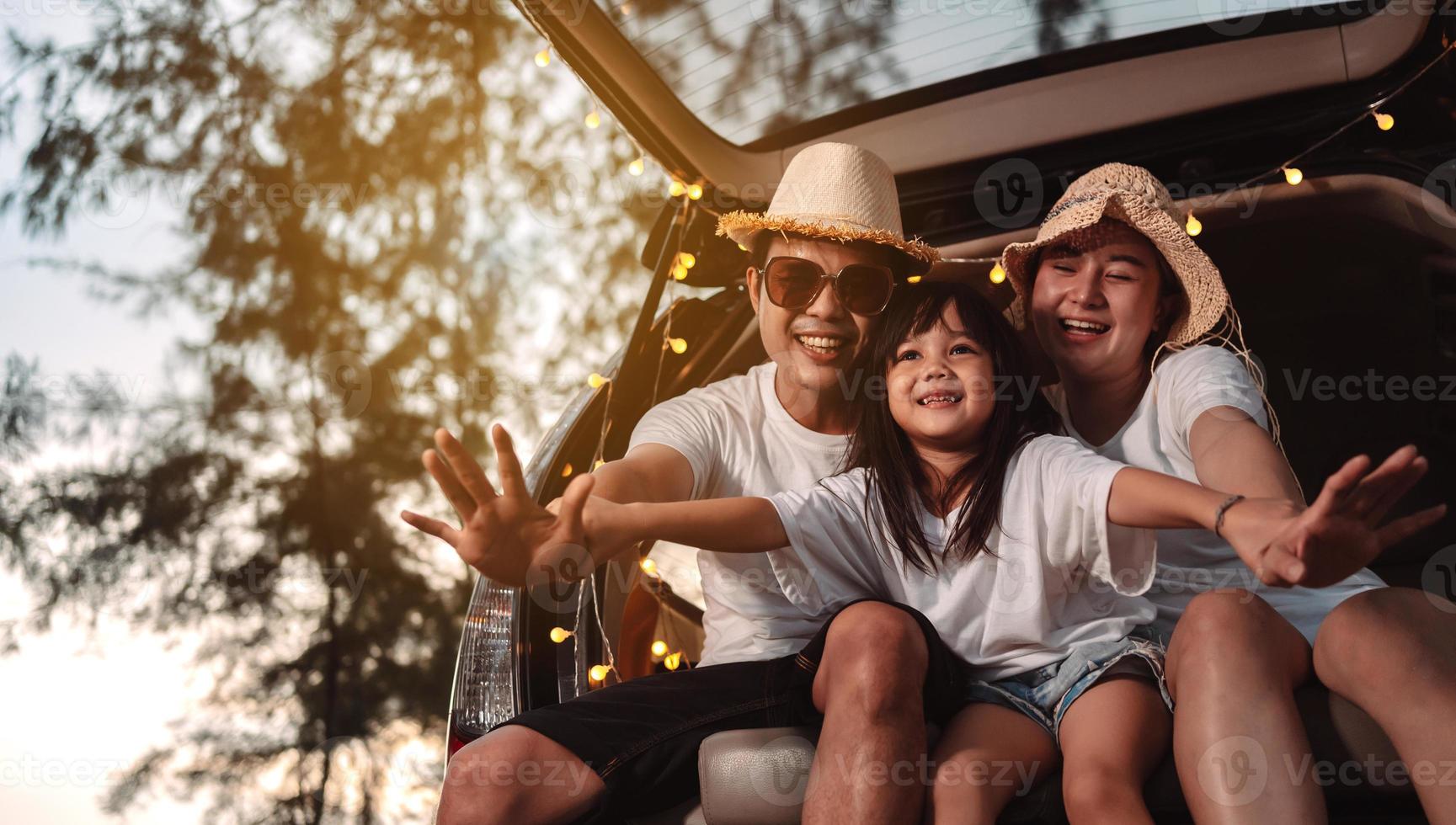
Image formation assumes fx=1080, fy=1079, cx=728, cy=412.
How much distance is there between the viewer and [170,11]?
5383mm

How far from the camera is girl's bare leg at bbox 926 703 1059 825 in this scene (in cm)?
129

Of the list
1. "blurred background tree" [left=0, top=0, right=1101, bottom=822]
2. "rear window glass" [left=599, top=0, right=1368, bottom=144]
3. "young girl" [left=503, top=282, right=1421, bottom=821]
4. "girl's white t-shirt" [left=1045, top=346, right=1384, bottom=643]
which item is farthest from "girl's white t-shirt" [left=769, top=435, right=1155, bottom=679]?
"blurred background tree" [left=0, top=0, right=1101, bottom=822]

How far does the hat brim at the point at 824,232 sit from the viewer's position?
72.4 inches

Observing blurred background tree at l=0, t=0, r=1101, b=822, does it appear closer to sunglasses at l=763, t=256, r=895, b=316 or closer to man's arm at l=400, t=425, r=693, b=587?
sunglasses at l=763, t=256, r=895, b=316

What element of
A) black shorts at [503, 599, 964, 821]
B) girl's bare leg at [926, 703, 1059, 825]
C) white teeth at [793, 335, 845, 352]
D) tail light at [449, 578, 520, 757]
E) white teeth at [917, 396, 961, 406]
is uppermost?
white teeth at [793, 335, 845, 352]

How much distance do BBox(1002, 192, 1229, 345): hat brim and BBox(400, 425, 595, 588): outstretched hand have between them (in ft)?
3.19

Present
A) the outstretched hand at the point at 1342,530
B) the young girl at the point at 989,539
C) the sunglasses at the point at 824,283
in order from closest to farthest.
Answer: the outstretched hand at the point at 1342,530 → the young girl at the point at 989,539 → the sunglasses at the point at 824,283

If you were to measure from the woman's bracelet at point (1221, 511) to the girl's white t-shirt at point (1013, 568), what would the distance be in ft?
0.63

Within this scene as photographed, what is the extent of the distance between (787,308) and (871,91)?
1.84 feet

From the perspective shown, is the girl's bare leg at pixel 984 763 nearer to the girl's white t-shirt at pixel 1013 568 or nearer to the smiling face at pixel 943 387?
the girl's white t-shirt at pixel 1013 568

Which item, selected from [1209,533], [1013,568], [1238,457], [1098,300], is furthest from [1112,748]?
[1098,300]

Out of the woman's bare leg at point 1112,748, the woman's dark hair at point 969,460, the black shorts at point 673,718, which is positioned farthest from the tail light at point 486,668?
the woman's bare leg at point 1112,748

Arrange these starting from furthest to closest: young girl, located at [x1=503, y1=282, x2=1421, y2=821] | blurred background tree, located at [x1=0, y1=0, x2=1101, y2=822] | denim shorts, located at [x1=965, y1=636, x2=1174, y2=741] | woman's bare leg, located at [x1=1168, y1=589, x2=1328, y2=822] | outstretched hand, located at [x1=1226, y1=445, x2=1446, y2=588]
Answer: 1. blurred background tree, located at [x1=0, y1=0, x2=1101, y2=822]
2. denim shorts, located at [x1=965, y1=636, x2=1174, y2=741]
3. young girl, located at [x1=503, y1=282, x2=1421, y2=821]
4. woman's bare leg, located at [x1=1168, y1=589, x2=1328, y2=822]
5. outstretched hand, located at [x1=1226, y1=445, x2=1446, y2=588]

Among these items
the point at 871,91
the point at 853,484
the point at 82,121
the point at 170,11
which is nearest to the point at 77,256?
the point at 82,121
